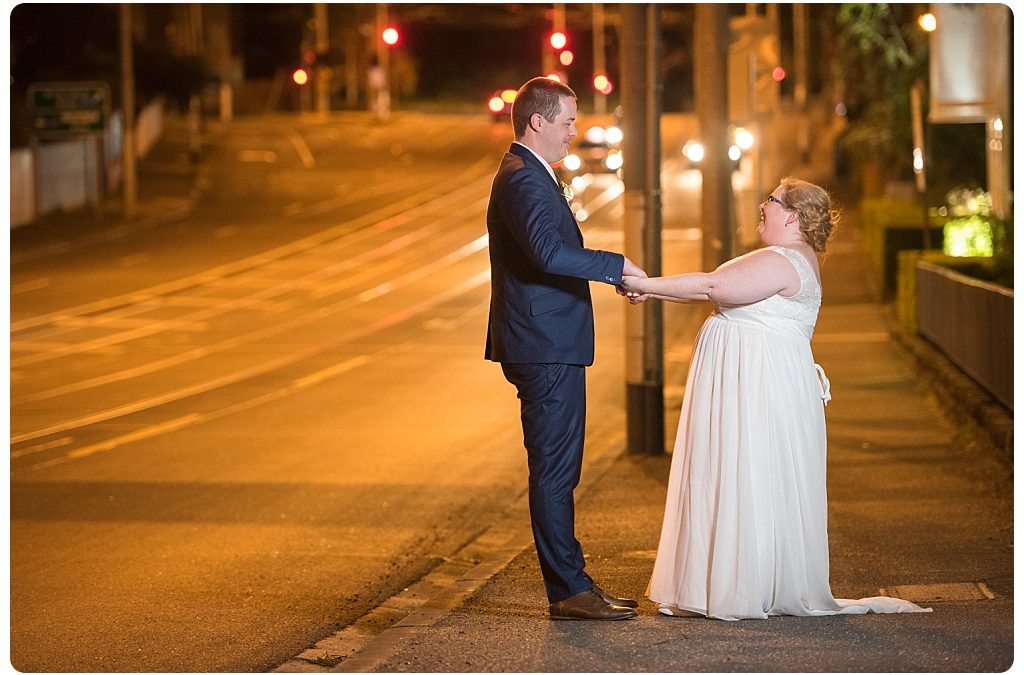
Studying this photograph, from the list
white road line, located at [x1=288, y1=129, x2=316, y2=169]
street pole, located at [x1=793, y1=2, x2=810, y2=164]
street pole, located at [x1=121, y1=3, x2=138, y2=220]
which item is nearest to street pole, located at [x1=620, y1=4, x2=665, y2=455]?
street pole, located at [x1=121, y1=3, x2=138, y2=220]

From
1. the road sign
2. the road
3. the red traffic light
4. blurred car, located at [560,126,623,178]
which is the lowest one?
the road

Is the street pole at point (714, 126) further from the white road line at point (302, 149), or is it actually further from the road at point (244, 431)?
the white road line at point (302, 149)

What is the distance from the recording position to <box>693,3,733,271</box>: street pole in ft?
50.2

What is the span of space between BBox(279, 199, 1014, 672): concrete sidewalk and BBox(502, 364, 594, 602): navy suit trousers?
0.21 metres

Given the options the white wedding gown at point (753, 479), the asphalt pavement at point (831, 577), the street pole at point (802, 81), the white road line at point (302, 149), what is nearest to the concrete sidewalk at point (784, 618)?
the asphalt pavement at point (831, 577)

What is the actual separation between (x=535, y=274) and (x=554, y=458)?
0.69 m

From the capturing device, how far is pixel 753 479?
607 cm

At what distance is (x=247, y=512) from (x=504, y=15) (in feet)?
260

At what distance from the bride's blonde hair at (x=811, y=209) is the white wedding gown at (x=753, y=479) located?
135 millimetres

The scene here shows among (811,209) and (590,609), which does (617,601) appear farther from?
(811,209)

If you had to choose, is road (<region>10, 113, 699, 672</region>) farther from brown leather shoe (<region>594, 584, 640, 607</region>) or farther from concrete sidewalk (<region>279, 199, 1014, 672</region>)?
brown leather shoe (<region>594, 584, 640, 607</region>)

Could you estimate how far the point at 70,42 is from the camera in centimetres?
5969

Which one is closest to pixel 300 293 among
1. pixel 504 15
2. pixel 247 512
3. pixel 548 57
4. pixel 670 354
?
pixel 670 354

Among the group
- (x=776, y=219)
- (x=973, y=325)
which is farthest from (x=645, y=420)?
(x=776, y=219)
